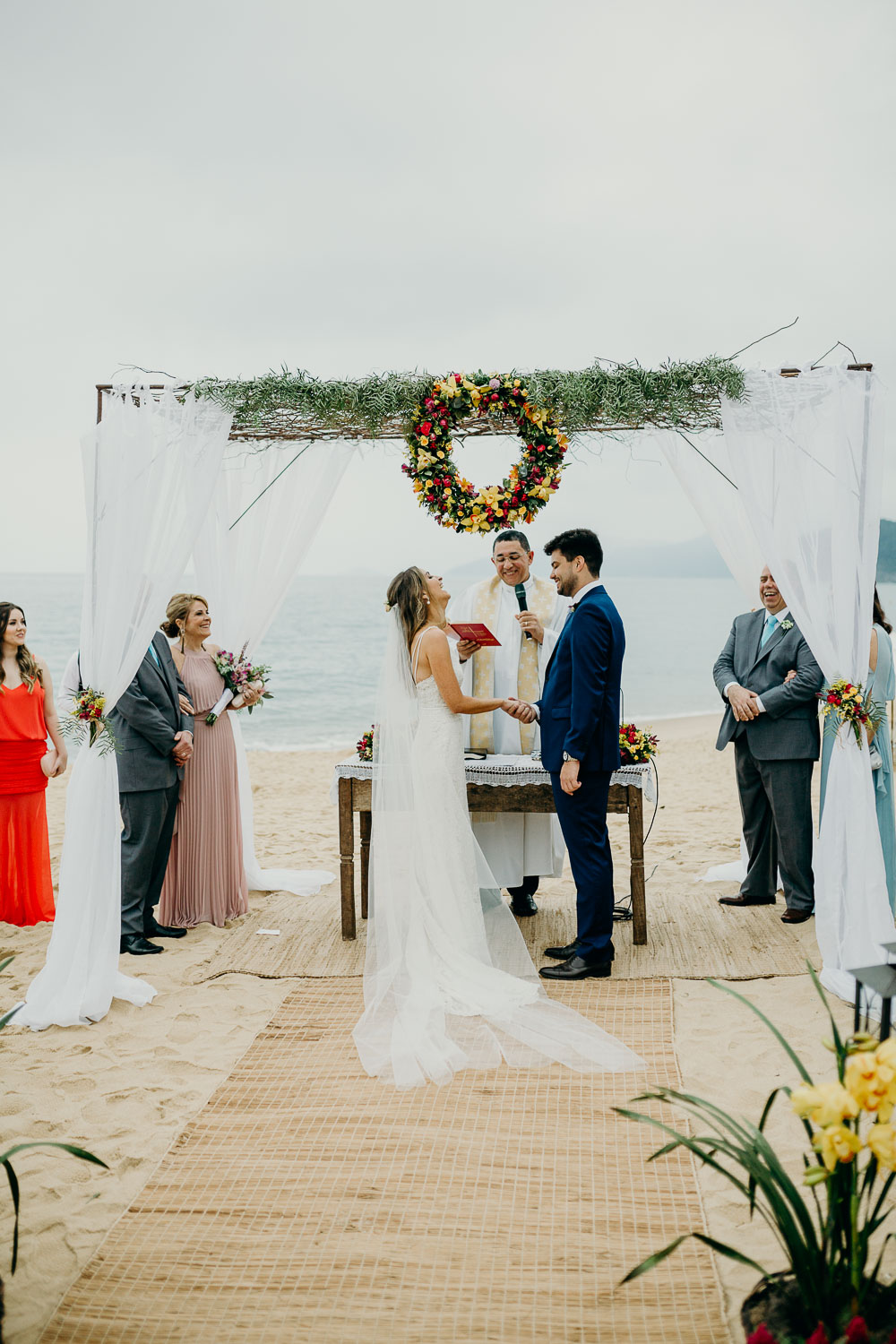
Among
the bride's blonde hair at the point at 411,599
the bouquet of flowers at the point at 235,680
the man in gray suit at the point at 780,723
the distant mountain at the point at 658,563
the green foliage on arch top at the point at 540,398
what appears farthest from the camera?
the distant mountain at the point at 658,563

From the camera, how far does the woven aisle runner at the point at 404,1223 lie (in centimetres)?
249

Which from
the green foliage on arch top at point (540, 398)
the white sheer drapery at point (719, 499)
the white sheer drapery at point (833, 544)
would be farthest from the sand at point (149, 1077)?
the green foliage on arch top at point (540, 398)

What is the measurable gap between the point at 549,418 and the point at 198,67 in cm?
1737

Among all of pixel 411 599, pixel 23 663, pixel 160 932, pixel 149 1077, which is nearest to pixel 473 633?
pixel 411 599

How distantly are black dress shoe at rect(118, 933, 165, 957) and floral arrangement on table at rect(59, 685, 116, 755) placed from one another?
1.35 metres

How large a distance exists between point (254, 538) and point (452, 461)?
151 cm

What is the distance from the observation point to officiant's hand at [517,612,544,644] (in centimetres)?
596

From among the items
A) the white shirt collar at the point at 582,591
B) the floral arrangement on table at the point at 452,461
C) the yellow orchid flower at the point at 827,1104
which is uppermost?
the floral arrangement on table at the point at 452,461

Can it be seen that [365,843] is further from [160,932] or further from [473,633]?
[473,633]

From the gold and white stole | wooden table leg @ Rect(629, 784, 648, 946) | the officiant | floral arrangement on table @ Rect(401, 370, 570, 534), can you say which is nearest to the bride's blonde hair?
floral arrangement on table @ Rect(401, 370, 570, 534)

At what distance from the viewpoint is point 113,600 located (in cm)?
500

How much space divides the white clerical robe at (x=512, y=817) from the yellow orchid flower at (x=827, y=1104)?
401cm

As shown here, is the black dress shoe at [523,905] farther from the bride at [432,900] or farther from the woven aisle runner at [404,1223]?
the woven aisle runner at [404,1223]

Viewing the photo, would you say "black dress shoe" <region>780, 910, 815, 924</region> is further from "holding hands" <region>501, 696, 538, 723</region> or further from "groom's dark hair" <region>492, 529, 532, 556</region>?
"groom's dark hair" <region>492, 529, 532, 556</region>
